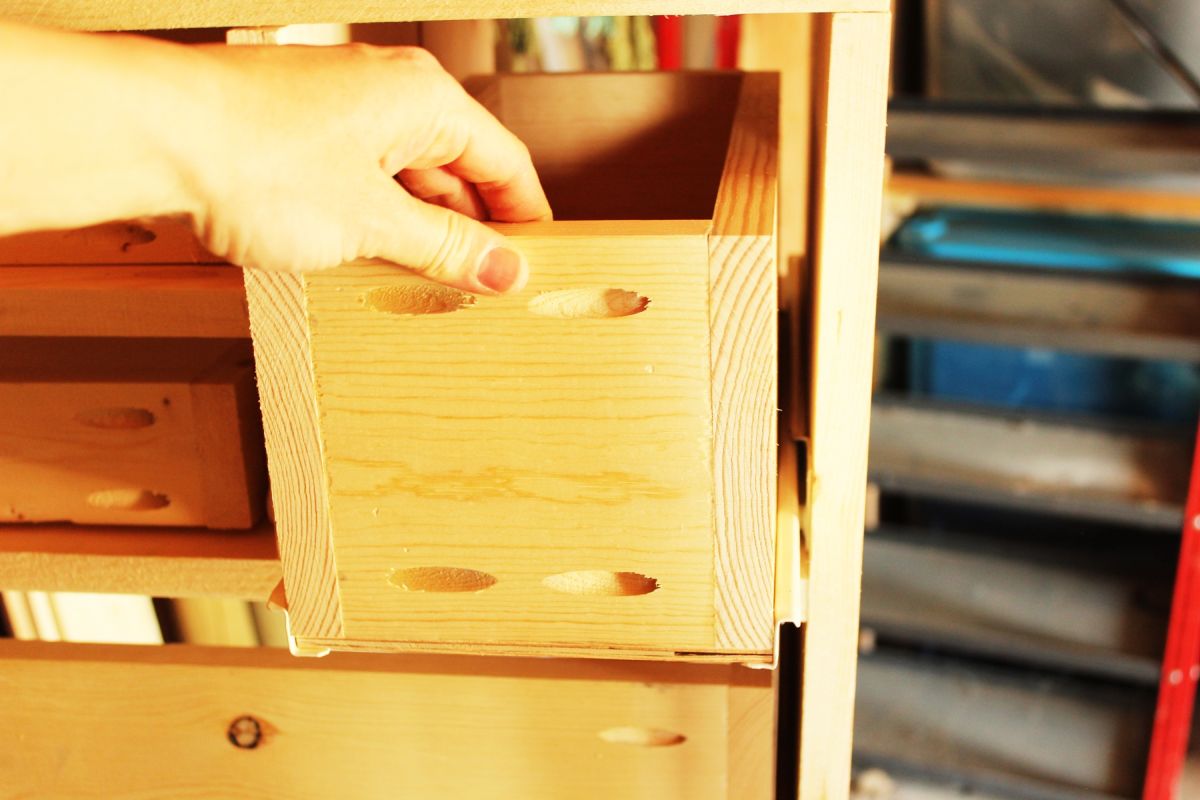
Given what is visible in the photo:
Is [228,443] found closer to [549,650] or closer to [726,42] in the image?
[549,650]

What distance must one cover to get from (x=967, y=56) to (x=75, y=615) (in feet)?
5.85

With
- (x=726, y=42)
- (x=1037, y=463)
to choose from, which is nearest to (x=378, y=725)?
(x=1037, y=463)

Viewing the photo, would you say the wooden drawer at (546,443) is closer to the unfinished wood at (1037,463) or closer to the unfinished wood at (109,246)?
the unfinished wood at (109,246)

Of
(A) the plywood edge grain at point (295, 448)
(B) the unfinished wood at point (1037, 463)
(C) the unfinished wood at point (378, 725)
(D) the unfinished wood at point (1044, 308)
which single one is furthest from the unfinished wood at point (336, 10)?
(B) the unfinished wood at point (1037, 463)

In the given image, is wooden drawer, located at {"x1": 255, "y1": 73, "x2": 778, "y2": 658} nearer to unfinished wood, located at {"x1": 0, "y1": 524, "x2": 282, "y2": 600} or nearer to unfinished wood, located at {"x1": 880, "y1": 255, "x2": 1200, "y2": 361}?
unfinished wood, located at {"x1": 0, "y1": 524, "x2": 282, "y2": 600}

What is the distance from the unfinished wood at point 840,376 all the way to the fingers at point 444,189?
211 millimetres

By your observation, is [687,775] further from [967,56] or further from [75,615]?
[967,56]

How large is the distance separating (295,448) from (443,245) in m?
0.16

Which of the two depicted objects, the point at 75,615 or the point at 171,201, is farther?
the point at 75,615

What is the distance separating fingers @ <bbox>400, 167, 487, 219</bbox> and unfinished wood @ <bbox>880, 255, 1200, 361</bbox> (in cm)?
132

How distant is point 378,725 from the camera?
85 centimetres

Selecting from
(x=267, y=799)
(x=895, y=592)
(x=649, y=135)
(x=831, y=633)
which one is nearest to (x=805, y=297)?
(x=649, y=135)

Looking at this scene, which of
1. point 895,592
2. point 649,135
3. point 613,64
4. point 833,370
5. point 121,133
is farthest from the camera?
point 895,592

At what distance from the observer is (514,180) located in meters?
0.66
